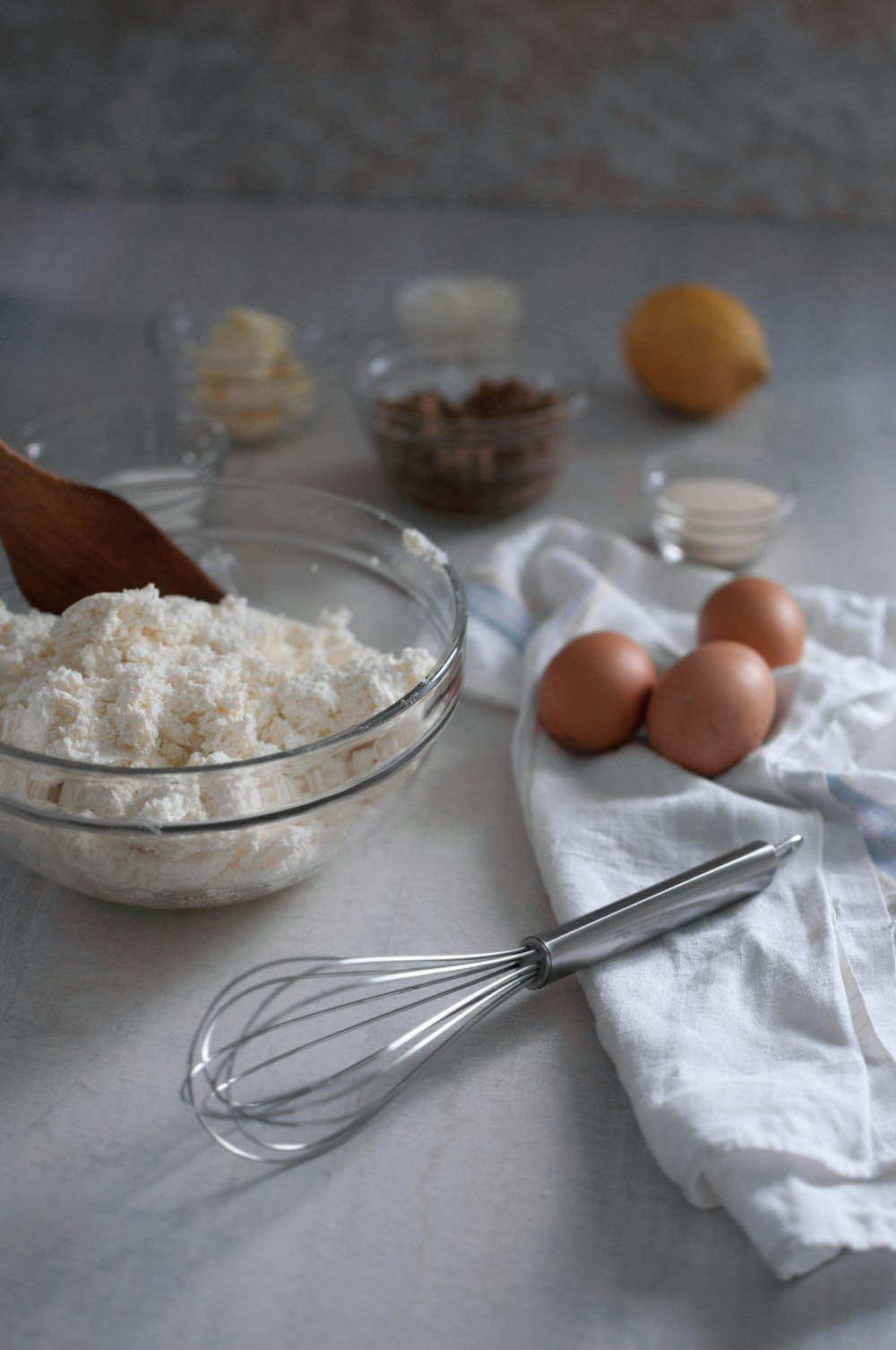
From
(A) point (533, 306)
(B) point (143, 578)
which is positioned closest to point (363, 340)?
(A) point (533, 306)

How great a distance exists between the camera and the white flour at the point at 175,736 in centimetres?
64

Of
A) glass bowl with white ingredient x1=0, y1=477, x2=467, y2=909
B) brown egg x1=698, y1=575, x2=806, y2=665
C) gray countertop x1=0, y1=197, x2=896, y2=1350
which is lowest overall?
gray countertop x1=0, y1=197, x2=896, y2=1350

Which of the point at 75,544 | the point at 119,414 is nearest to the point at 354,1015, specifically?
the point at 75,544

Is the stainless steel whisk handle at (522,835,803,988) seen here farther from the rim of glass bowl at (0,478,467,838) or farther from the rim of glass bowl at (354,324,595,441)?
the rim of glass bowl at (354,324,595,441)

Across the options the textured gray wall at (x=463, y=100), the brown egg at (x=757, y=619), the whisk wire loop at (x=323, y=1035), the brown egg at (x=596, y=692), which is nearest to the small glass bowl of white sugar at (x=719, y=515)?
the brown egg at (x=757, y=619)

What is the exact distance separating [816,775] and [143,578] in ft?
1.61

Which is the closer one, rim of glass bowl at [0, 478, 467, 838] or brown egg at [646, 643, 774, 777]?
rim of glass bowl at [0, 478, 467, 838]

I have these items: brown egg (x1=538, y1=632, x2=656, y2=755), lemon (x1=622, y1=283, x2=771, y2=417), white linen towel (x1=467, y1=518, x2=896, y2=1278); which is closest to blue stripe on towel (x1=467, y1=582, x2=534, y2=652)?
white linen towel (x1=467, y1=518, x2=896, y2=1278)

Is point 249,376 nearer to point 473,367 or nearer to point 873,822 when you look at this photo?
point 473,367

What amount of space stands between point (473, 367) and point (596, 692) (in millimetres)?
677

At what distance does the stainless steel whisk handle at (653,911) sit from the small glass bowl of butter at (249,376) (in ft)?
2.56

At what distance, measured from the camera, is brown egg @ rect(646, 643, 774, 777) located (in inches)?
31.5

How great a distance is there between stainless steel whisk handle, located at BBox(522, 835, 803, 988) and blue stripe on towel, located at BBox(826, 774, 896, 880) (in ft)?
0.23

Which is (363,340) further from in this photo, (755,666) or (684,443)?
(755,666)
